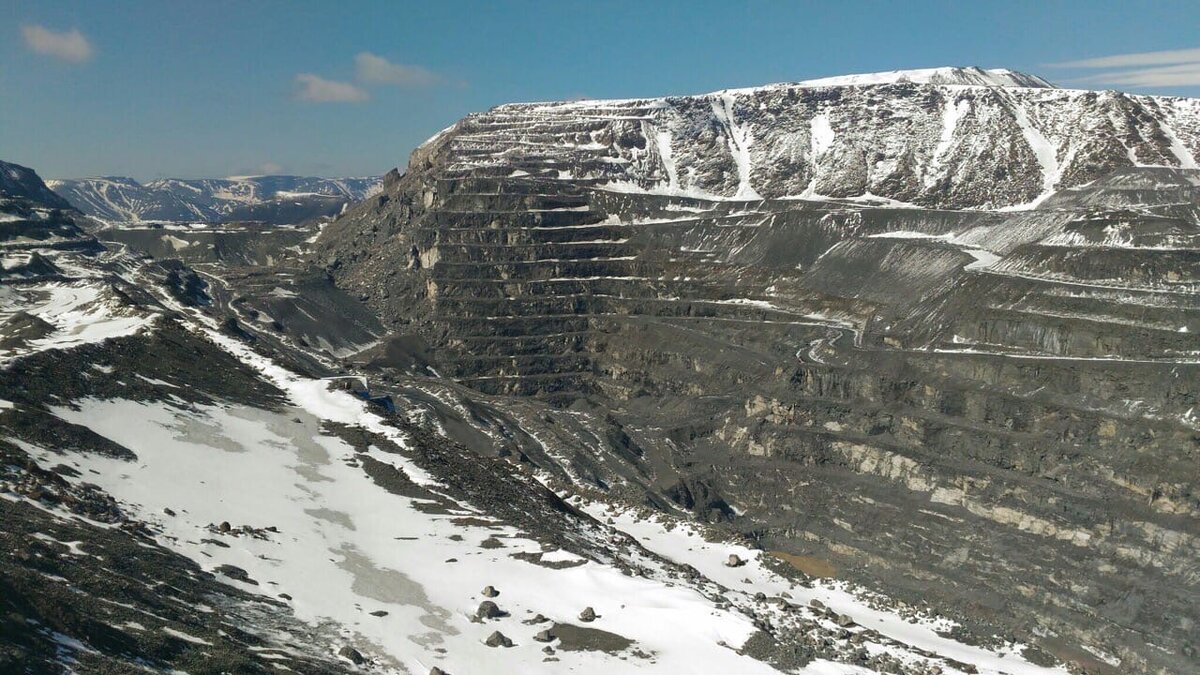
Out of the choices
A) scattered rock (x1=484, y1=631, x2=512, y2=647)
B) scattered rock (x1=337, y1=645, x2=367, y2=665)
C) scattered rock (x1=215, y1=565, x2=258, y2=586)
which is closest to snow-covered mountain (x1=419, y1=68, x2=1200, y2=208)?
scattered rock (x1=484, y1=631, x2=512, y2=647)

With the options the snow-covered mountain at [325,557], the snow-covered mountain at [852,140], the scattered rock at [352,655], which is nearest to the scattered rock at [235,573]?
the snow-covered mountain at [325,557]

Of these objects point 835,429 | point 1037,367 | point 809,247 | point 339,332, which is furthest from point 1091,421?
point 339,332

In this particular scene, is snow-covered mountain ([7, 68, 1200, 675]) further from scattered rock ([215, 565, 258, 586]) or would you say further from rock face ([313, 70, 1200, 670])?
rock face ([313, 70, 1200, 670])

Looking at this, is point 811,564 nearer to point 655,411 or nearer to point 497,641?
point 655,411

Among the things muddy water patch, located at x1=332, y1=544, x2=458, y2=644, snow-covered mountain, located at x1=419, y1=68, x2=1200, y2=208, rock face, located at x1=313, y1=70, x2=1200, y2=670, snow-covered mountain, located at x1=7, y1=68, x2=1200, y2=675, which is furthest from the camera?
snow-covered mountain, located at x1=419, y1=68, x2=1200, y2=208

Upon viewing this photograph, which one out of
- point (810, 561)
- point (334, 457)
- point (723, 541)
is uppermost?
point (334, 457)

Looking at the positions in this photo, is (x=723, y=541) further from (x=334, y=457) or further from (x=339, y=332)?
(x=339, y=332)

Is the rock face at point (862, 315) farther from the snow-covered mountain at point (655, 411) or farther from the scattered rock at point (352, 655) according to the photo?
the scattered rock at point (352, 655)
